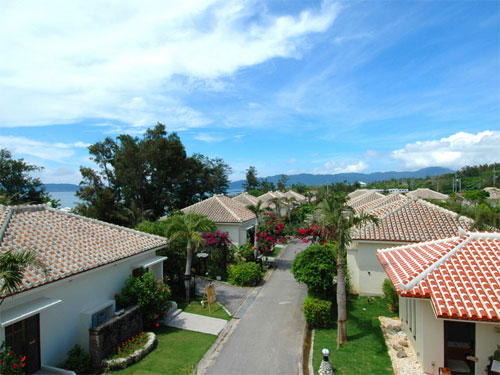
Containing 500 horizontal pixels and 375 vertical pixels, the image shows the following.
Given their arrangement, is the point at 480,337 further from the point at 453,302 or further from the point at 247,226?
the point at 247,226

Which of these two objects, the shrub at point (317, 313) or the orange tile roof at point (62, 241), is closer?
the orange tile roof at point (62, 241)

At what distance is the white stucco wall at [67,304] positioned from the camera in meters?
9.39

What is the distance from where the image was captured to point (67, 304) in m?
10.3

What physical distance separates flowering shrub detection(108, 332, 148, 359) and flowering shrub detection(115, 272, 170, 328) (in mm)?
850

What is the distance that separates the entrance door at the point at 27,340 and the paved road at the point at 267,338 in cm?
531

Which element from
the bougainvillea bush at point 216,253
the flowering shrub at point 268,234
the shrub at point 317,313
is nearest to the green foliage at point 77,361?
the shrub at point 317,313

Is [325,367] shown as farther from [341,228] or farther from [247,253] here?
[247,253]

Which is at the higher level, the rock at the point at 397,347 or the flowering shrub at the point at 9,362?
the flowering shrub at the point at 9,362

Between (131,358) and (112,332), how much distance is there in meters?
1.12

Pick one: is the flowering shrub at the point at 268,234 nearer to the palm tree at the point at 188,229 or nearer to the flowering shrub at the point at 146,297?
the palm tree at the point at 188,229

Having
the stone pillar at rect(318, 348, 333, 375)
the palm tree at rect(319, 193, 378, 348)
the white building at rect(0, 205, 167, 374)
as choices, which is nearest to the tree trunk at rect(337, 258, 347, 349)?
the palm tree at rect(319, 193, 378, 348)

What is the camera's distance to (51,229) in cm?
1245

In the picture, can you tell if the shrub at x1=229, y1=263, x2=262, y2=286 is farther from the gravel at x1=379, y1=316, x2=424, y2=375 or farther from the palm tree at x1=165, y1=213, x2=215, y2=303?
the gravel at x1=379, y1=316, x2=424, y2=375

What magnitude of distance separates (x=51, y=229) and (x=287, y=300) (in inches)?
485
